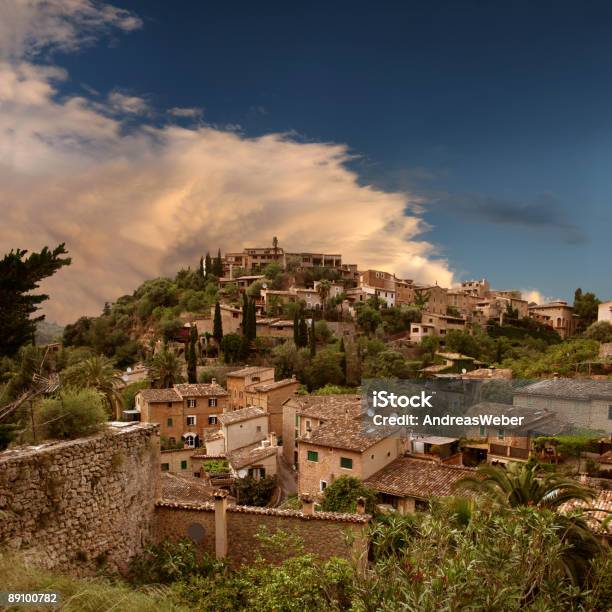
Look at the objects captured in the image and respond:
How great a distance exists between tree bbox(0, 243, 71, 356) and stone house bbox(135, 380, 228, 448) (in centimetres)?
2203

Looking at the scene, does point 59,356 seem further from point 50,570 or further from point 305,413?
point 50,570

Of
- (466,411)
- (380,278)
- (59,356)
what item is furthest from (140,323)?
(466,411)

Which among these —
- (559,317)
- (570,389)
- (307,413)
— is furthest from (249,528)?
(559,317)

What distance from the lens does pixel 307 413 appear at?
30.4m

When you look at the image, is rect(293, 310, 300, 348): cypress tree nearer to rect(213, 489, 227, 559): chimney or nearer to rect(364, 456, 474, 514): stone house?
rect(364, 456, 474, 514): stone house

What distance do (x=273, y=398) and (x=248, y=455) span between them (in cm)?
1041

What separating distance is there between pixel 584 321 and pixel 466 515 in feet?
228

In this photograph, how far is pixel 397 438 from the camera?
2314cm

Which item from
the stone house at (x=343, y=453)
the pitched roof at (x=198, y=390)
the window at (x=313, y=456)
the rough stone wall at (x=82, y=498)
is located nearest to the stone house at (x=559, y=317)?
the pitched roof at (x=198, y=390)

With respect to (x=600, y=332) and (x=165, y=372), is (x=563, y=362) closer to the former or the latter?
(x=600, y=332)

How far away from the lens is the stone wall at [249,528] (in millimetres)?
9227

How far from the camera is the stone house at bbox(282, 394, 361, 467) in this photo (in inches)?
1163

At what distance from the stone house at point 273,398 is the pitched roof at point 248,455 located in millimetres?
6725

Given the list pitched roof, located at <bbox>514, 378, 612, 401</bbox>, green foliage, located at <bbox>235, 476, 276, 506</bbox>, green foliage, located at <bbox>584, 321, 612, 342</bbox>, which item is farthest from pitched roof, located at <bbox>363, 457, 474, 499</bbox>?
green foliage, located at <bbox>584, 321, 612, 342</bbox>
